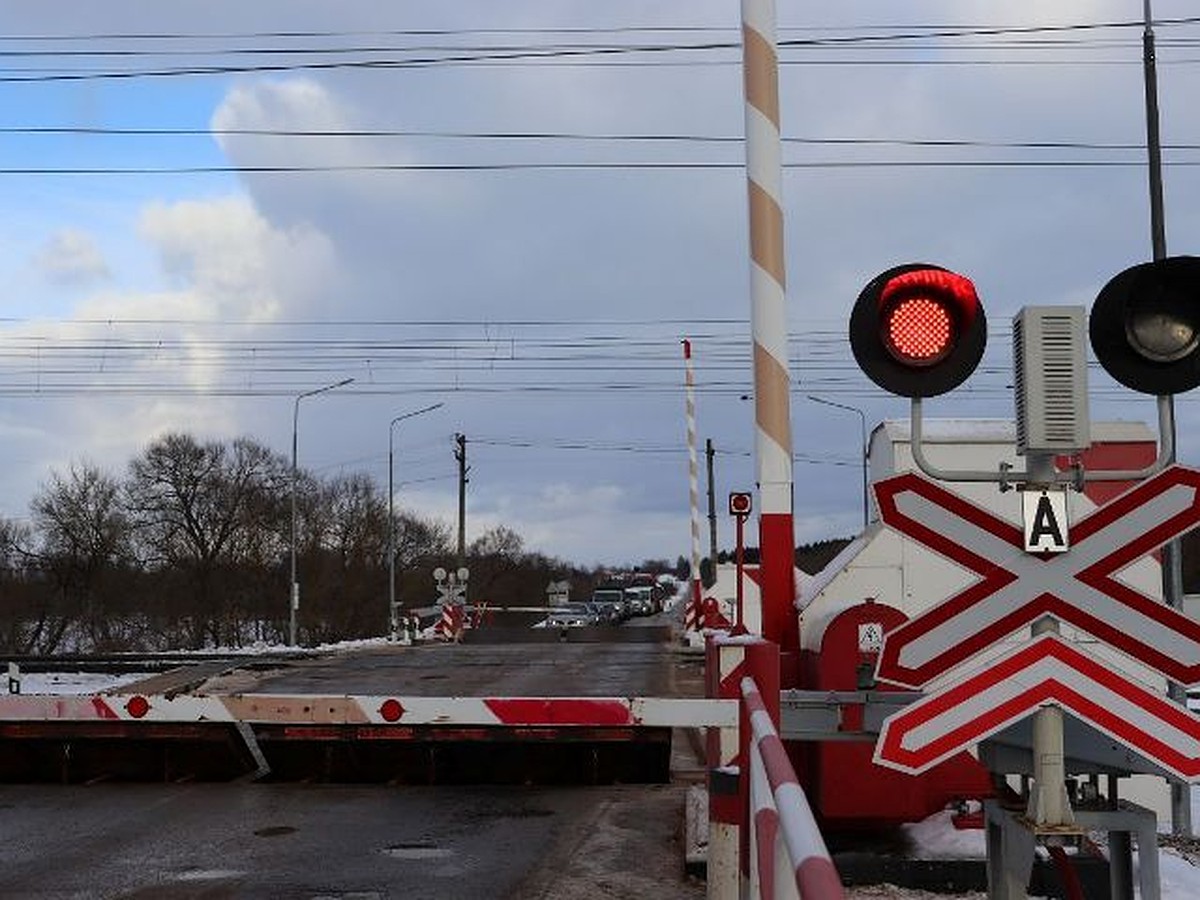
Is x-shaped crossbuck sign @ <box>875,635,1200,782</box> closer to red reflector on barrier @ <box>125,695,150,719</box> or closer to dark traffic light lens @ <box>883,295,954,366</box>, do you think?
dark traffic light lens @ <box>883,295,954,366</box>

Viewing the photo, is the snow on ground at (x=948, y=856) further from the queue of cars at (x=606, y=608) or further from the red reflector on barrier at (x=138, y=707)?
the queue of cars at (x=606, y=608)

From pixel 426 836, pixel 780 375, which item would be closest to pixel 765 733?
pixel 780 375

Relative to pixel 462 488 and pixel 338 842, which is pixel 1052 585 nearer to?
pixel 338 842

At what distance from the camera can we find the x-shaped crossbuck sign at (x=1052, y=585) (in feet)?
12.6

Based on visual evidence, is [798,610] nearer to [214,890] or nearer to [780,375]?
[780,375]

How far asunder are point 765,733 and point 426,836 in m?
5.59

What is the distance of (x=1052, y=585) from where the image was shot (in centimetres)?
388

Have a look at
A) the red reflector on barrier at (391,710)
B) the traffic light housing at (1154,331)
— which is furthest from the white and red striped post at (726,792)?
the red reflector on barrier at (391,710)

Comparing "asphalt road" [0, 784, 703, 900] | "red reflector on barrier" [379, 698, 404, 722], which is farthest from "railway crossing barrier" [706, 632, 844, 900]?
"red reflector on barrier" [379, 698, 404, 722]

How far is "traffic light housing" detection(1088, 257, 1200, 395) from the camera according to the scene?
14.0 ft

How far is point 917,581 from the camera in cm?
1059

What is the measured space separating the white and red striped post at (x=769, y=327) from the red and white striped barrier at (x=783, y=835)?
2.65m

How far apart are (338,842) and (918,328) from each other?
5457mm

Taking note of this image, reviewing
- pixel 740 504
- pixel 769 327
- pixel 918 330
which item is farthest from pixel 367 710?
pixel 740 504
